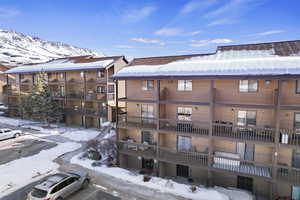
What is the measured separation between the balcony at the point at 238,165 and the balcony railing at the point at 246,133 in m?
1.67

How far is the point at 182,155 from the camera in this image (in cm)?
1474

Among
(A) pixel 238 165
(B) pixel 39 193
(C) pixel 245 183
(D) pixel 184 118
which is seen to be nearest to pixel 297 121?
(A) pixel 238 165

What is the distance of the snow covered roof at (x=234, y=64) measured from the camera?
11376 millimetres

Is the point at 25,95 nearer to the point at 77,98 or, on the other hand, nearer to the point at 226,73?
the point at 77,98

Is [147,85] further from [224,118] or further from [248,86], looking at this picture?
[248,86]

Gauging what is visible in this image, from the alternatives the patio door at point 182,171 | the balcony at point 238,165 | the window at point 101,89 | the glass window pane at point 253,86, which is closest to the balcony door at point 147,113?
the patio door at point 182,171

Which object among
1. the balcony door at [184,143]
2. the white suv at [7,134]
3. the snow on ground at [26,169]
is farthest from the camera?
the white suv at [7,134]

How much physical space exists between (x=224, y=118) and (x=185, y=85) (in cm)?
414

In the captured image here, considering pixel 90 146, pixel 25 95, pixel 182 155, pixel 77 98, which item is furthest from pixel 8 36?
pixel 182 155

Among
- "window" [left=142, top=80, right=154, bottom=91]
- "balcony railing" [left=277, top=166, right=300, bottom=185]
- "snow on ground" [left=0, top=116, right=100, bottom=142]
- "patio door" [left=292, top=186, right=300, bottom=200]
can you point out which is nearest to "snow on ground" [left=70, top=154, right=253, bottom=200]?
"balcony railing" [left=277, top=166, right=300, bottom=185]

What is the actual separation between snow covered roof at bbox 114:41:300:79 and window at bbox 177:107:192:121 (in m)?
3.42

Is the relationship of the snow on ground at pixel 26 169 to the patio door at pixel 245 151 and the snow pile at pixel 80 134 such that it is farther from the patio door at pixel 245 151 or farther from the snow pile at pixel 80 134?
the patio door at pixel 245 151

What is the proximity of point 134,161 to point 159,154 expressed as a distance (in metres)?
3.75

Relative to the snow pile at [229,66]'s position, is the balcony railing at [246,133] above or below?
below
